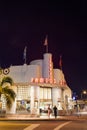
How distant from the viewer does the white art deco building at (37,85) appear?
64.6 metres

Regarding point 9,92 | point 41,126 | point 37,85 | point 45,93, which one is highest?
point 37,85

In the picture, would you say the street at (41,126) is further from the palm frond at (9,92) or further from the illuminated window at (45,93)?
the illuminated window at (45,93)

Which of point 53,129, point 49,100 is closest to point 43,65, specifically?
point 49,100

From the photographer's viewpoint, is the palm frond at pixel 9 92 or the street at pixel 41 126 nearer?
the street at pixel 41 126

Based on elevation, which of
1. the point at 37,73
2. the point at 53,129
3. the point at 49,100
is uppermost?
Result: the point at 37,73

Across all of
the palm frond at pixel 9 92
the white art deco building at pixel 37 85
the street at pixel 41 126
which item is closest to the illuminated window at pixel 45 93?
the white art deco building at pixel 37 85

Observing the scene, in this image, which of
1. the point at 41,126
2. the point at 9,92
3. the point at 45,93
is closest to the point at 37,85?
the point at 45,93

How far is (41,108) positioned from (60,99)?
444 cm

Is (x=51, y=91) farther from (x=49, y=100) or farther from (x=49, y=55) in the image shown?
(x=49, y=55)

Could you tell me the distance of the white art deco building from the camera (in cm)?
6462

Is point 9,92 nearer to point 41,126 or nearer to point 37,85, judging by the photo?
point 37,85

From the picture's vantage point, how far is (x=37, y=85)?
212 ft

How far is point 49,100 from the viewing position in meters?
68.6

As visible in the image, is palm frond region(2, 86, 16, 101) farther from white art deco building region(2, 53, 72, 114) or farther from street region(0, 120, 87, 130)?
street region(0, 120, 87, 130)
